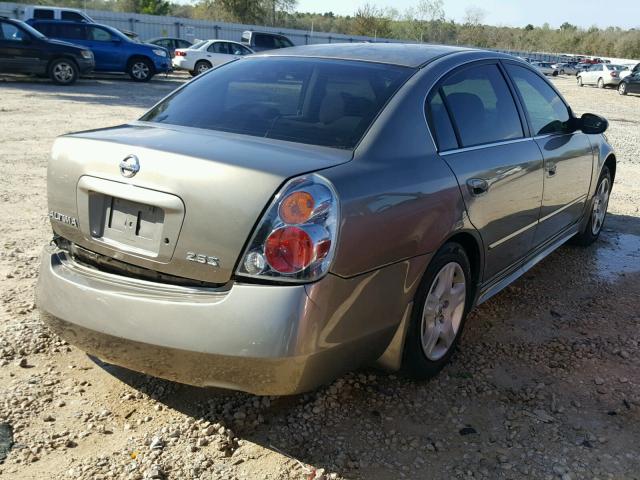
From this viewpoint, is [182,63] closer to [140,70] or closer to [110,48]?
[140,70]

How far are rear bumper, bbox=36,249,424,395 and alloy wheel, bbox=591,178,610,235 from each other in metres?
3.57

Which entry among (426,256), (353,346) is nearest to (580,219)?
(426,256)

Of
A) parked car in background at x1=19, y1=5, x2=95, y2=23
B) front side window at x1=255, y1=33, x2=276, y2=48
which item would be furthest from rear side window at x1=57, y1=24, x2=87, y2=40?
front side window at x1=255, y1=33, x2=276, y2=48

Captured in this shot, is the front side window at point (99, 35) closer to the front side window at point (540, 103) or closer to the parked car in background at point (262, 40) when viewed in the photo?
the parked car in background at point (262, 40)

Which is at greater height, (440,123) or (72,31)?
(440,123)

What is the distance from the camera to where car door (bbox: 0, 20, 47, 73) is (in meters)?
16.4

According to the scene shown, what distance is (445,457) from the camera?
8.65ft

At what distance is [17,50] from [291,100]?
16010 mm

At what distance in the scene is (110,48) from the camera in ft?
65.8

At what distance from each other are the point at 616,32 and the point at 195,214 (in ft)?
344

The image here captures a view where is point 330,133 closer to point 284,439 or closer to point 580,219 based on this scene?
point 284,439

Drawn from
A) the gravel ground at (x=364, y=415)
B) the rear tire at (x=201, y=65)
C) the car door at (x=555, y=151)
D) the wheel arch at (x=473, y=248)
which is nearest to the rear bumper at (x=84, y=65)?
the rear tire at (x=201, y=65)

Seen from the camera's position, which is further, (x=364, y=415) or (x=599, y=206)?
(x=599, y=206)

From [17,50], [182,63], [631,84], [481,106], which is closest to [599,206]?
[481,106]
